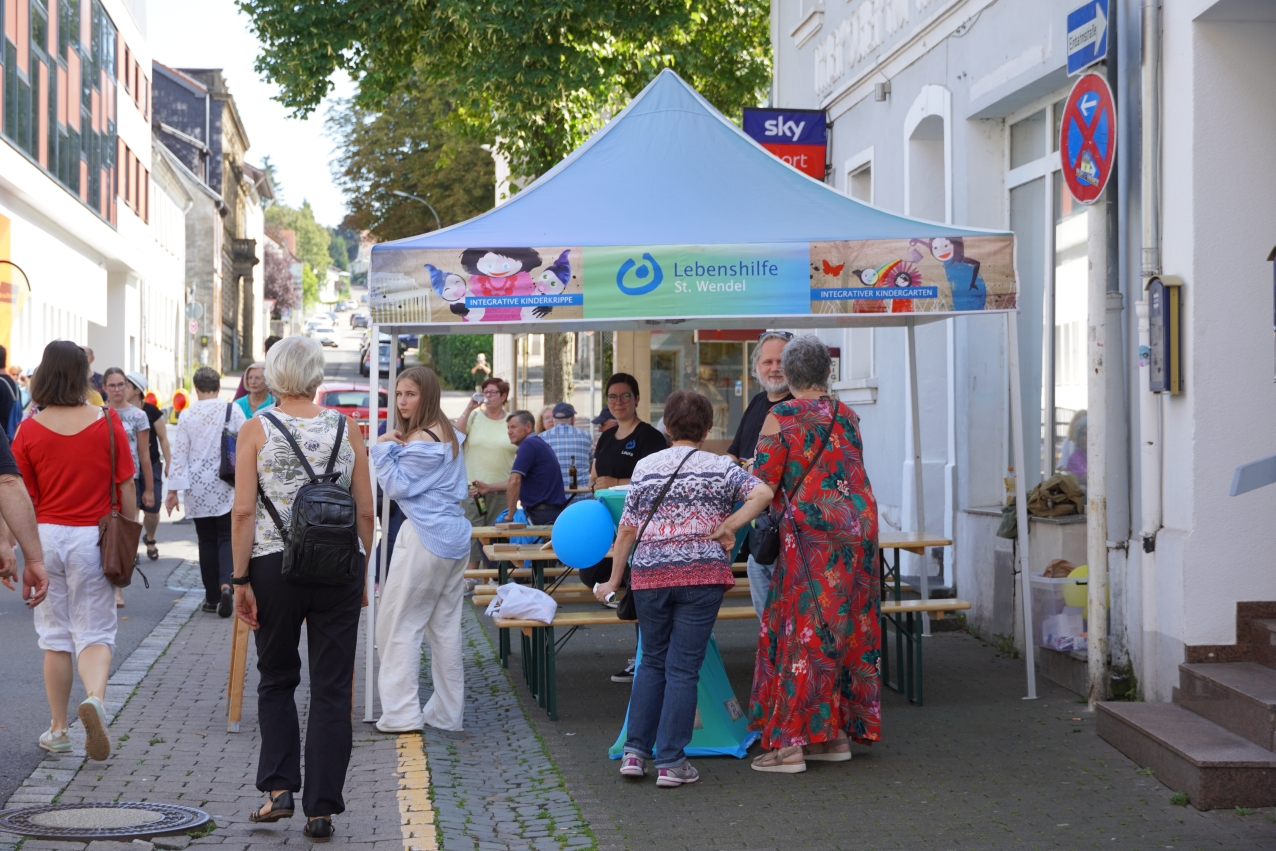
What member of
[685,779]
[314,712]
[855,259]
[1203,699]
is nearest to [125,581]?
[314,712]

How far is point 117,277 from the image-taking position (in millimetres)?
40156

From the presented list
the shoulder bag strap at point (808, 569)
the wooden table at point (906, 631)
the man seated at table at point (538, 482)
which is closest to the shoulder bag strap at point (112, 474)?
the shoulder bag strap at point (808, 569)

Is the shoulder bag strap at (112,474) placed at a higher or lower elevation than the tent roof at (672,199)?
lower

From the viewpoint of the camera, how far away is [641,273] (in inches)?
305

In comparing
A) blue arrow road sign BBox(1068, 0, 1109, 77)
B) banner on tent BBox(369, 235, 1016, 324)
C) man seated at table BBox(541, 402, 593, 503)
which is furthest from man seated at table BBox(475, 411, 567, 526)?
blue arrow road sign BBox(1068, 0, 1109, 77)

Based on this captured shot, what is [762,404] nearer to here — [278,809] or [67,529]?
[67,529]

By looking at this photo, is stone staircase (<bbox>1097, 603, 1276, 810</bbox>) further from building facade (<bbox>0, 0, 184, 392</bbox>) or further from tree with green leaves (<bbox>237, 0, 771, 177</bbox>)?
building facade (<bbox>0, 0, 184, 392</bbox>)

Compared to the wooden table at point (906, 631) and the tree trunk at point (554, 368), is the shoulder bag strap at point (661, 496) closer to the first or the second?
the wooden table at point (906, 631)

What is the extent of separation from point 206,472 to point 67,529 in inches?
151

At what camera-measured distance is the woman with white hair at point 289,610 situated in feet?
17.4

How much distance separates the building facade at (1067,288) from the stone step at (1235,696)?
158 millimetres

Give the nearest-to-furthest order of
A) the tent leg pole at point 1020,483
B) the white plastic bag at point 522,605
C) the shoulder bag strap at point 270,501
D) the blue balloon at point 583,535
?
the shoulder bag strap at point 270,501 < the blue balloon at point 583,535 < the white plastic bag at point 522,605 < the tent leg pole at point 1020,483

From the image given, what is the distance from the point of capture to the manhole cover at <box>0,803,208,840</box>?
524 cm

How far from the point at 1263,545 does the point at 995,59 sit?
438 centimetres
